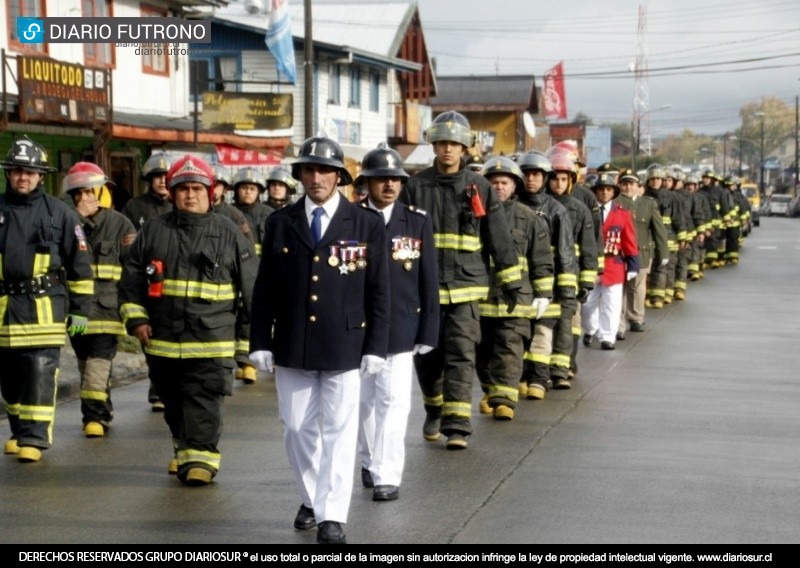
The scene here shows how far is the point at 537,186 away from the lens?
12.8m

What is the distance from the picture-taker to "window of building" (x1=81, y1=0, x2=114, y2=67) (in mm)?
27906

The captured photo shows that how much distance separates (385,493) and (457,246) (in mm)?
2373

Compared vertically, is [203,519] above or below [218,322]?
below

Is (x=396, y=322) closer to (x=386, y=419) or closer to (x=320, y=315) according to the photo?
(x=386, y=419)

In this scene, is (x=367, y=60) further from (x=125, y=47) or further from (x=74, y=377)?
(x=74, y=377)

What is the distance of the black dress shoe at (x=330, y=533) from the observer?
23.3 ft

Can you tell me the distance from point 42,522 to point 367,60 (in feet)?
131

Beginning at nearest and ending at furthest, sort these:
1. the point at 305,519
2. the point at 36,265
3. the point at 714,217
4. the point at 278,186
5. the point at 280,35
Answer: the point at 305,519, the point at 36,265, the point at 278,186, the point at 714,217, the point at 280,35

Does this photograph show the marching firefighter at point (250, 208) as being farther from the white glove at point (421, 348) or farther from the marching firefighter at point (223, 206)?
the white glove at point (421, 348)

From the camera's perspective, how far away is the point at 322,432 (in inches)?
Result: 289

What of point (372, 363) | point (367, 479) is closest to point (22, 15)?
point (367, 479)

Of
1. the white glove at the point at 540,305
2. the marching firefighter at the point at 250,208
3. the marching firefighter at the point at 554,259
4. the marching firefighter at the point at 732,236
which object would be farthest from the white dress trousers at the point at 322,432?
the marching firefighter at the point at 732,236
